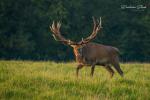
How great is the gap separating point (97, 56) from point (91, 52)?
0.27 m

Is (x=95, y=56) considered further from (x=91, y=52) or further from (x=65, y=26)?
A: (x=65, y=26)

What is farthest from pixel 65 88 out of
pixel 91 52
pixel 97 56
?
pixel 97 56

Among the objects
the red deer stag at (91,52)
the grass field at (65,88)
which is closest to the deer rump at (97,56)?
the red deer stag at (91,52)

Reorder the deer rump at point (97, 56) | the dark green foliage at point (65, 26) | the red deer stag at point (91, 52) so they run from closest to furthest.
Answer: the red deer stag at point (91, 52) → the deer rump at point (97, 56) → the dark green foliage at point (65, 26)

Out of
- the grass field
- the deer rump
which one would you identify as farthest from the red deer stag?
the grass field

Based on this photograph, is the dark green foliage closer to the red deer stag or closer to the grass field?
the red deer stag

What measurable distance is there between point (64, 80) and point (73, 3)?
2760 centimetres

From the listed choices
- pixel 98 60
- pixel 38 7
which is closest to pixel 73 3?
pixel 38 7

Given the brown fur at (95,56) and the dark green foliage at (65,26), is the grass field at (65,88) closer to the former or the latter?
the brown fur at (95,56)

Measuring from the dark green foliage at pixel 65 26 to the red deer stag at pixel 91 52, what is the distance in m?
18.5

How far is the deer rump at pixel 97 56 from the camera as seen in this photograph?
45.9ft

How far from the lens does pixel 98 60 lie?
573 inches

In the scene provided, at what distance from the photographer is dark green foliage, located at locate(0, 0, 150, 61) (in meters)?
33.9

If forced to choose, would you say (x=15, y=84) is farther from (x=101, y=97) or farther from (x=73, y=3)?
(x=73, y=3)
